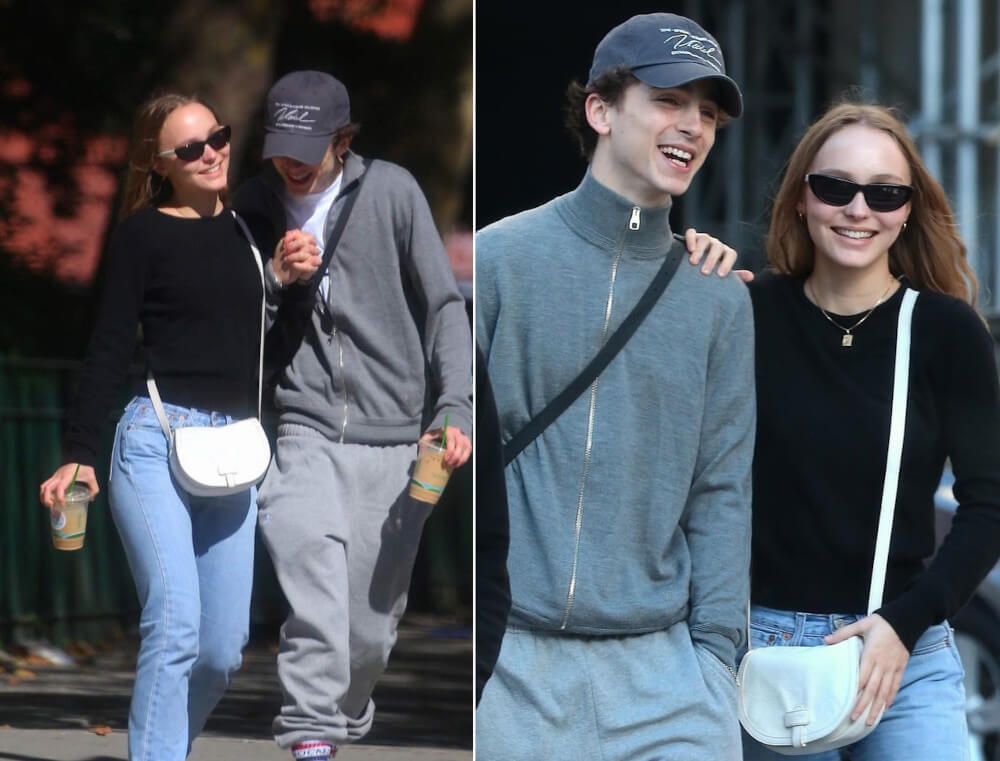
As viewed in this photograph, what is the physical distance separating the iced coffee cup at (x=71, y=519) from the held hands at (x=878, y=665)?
54.6 inches

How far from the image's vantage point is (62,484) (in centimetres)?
322

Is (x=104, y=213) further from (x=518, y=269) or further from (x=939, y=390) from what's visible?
(x=939, y=390)

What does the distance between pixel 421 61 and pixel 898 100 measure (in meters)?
4.75

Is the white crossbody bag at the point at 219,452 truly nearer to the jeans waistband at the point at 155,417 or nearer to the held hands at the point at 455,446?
the jeans waistband at the point at 155,417

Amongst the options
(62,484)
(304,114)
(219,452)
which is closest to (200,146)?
(304,114)

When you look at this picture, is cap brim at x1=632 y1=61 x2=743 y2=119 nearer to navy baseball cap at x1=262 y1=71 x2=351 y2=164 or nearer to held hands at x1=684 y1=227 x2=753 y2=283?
held hands at x1=684 y1=227 x2=753 y2=283

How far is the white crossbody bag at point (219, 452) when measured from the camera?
3.14m

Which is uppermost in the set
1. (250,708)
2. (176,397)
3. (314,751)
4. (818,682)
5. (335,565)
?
(176,397)

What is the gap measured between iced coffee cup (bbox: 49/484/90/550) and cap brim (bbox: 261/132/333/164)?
706 millimetres

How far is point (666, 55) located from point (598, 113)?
170 mm

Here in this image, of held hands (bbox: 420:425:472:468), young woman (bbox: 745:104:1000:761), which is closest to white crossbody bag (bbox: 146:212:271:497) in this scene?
held hands (bbox: 420:425:472:468)

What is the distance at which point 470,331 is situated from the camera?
132 inches

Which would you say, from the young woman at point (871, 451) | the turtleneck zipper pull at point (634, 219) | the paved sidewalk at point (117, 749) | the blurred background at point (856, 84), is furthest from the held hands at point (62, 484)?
the blurred background at point (856, 84)

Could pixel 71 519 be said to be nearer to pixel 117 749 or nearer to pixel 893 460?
pixel 117 749
